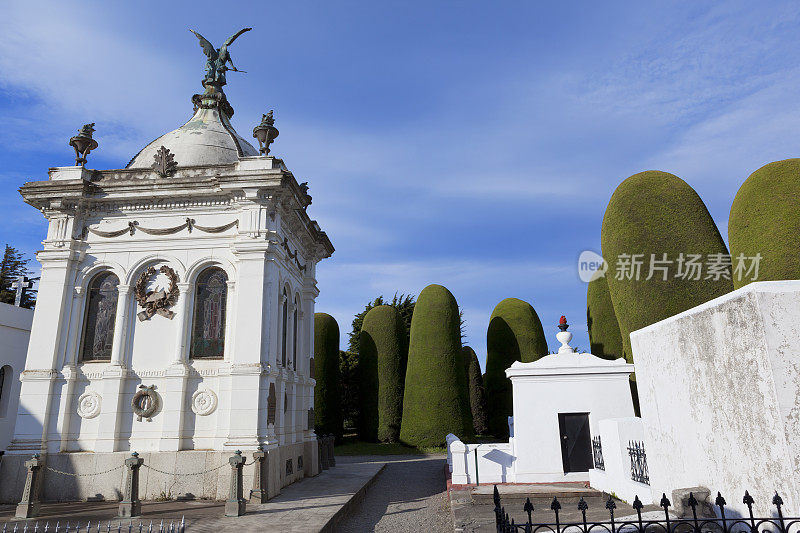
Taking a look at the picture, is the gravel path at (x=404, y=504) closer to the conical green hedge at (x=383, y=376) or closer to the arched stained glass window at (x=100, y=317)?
the arched stained glass window at (x=100, y=317)

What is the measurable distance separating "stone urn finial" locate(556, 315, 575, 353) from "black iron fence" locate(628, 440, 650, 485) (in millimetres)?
4455

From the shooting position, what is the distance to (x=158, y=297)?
12.4 meters

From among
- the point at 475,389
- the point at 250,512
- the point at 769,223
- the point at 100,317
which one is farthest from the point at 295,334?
the point at 475,389

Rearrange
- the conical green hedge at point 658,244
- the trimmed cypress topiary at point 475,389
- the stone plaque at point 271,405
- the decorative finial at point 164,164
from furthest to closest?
the trimmed cypress topiary at point 475,389 → the conical green hedge at point 658,244 → the decorative finial at point 164,164 → the stone plaque at point 271,405

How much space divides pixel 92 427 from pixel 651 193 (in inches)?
656

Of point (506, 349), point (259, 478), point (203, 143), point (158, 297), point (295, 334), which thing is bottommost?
point (259, 478)

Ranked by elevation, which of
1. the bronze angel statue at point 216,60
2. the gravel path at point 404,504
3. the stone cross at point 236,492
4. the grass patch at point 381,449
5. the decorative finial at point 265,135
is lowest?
the gravel path at point 404,504

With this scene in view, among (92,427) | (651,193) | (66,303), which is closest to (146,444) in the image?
(92,427)

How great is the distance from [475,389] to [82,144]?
2496 cm

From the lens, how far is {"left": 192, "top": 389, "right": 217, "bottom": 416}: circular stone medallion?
38.5ft

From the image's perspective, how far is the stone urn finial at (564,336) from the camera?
14113mm

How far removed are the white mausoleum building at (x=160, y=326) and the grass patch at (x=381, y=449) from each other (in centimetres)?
1115

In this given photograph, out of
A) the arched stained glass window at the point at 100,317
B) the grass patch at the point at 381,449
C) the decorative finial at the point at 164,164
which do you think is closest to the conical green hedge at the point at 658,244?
the grass patch at the point at 381,449

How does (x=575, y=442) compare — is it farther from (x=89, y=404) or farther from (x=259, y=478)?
(x=89, y=404)
